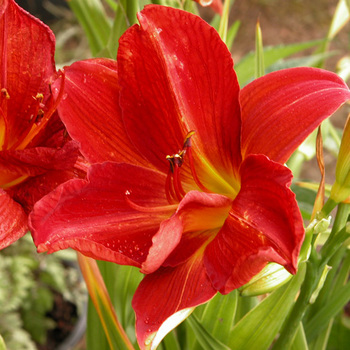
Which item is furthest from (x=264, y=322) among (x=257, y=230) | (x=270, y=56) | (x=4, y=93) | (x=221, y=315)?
(x=270, y=56)

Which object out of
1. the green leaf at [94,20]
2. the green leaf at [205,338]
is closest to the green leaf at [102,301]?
the green leaf at [205,338]

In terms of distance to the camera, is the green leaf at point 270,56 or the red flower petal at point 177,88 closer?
the red flower petal at point 177,88

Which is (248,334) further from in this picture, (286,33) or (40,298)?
(286,33)

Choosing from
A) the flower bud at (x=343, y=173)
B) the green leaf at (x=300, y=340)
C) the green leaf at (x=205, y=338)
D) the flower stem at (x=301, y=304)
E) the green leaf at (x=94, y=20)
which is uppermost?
the flower bud at (x=343, y=173)

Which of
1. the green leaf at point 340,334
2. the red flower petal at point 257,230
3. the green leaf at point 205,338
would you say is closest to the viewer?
the red flower petal at point 257,230

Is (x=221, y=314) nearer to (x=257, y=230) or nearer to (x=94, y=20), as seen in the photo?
(x=257, y=230)

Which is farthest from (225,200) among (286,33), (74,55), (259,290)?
(286,33)

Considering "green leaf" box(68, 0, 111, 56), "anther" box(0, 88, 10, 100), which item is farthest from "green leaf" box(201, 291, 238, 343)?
"green leaf" box(68, 0, 111, 56)

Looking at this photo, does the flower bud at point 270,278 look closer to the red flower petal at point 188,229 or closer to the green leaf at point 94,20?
the red flower petal at point 188,229
